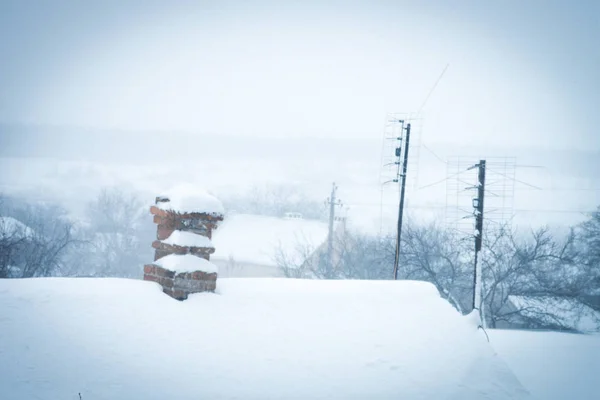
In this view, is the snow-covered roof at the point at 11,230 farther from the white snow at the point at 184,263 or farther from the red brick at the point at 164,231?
the white snow at the point at 184,263

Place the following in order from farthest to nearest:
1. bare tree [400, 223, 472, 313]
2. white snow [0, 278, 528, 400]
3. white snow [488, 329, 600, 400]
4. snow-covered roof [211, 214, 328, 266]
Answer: snow-covered roof [211, 214, 328, 266], bare tree [400, 223, 472, 313], white snow [488, 329, 600, 400], white snow [0, 278, 528, 400]

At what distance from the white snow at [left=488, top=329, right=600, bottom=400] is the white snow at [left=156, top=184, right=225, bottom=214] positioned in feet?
17.7

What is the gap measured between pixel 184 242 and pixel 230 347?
1.07 metres

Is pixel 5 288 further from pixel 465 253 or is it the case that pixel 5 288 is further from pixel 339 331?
pixel 465 253

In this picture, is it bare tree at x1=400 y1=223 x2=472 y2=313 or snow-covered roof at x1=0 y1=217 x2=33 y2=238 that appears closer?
snow-covered roof at x1=0 y1=217 x2=33 y2=238

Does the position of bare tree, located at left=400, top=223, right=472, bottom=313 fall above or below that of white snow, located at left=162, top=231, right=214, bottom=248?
below

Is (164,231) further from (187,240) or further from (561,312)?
(561,312)

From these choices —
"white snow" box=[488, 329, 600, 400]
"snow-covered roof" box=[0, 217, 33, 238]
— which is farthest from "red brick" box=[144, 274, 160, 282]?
"snow-covered roof" box=[0, 217, 33, 238]

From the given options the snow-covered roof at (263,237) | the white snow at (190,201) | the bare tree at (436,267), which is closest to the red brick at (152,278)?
the white snow at (190,201)

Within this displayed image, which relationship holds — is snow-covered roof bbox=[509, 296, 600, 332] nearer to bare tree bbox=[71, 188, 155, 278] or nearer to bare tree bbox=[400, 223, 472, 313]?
bare tree bbox=[400, 223, 472, 313]

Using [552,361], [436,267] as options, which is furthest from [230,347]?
[436,267]

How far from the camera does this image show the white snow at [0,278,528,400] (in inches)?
99.3

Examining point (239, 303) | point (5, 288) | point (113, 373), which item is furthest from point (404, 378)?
point (5, 288)

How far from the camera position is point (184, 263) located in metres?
3.43
